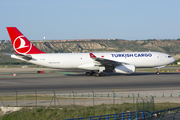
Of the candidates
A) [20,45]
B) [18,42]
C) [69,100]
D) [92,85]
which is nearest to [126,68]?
[92,85]

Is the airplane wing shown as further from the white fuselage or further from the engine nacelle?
the white fuselage

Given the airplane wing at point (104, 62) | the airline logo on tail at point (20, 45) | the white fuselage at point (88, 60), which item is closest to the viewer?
the airplane wing at point (104, 62)

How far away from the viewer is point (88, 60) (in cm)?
5122

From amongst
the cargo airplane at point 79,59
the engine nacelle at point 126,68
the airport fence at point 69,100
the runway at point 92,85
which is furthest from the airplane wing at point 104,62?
the airport fence at point 69,100

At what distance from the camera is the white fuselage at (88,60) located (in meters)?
50.8

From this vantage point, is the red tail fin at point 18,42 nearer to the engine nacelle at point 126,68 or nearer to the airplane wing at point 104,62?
the airplane wing at point 104,62

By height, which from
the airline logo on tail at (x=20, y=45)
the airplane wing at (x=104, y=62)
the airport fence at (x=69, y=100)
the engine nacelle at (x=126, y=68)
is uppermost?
the airline logo on tail at (x=20, y=45)

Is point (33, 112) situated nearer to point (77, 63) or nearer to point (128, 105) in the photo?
point (128, 105)

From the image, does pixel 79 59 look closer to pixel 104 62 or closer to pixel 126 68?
pixel 104 62

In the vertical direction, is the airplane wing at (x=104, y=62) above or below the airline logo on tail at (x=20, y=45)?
below

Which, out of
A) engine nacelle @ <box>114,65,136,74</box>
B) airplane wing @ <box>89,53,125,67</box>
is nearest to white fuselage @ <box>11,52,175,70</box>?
airplane wing @ <box>89,53,125,67</box>

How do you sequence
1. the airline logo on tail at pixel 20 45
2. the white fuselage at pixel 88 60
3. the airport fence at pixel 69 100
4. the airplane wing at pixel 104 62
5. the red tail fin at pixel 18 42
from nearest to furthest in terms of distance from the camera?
the airport fence at pixel 69 100
the airplane wing at pixel 104 62
the red tail fin at pixel 18 42
the white fuselage at pixel 88 60
the airline logo on tail at pixel 20 45

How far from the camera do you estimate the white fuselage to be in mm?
50844
